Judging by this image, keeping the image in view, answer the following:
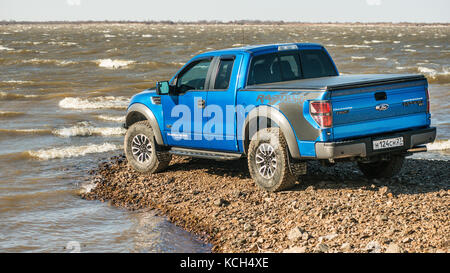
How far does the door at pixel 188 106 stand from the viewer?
8.21 metres

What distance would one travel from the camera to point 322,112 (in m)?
6.45

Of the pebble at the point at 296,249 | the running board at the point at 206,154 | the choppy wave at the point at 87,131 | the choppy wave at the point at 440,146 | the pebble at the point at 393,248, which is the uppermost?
the running board at the point at 206,154

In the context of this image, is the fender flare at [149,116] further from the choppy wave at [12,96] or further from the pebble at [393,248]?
the choppy wave at [12,96]

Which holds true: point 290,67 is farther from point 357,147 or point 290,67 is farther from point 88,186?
point 88,186

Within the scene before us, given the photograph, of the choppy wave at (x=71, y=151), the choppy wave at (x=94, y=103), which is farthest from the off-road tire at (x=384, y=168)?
the choppy wave at (x=94, y=103)

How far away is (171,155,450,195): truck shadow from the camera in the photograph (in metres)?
7.58

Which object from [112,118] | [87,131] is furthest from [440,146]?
[112,118]

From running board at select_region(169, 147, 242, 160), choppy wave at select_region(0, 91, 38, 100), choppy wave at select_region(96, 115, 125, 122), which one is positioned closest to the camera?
running board at select_region(169, 147, 242, 160)

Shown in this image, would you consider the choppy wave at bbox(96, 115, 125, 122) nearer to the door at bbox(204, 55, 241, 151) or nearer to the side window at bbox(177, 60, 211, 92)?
the side window at bbox(177, 60, 211, 92)

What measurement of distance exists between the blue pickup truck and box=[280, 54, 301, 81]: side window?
1 cm

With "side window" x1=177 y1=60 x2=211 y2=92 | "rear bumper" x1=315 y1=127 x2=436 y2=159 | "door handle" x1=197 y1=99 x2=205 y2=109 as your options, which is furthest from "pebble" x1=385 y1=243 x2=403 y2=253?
"side window" x1=177 y1=60 x2=211 y2=92

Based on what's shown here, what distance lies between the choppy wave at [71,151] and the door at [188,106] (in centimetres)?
370
